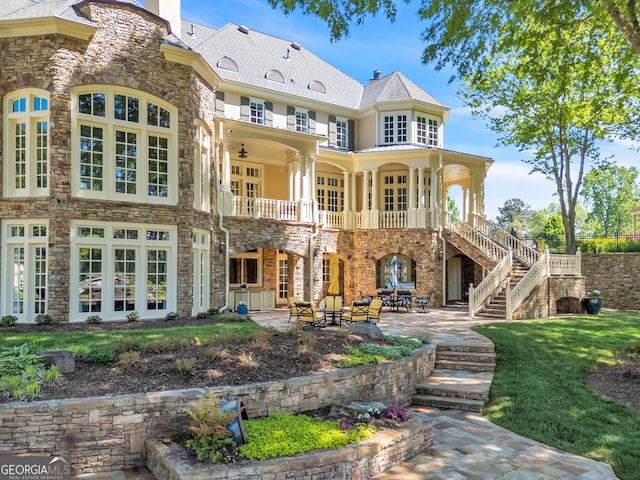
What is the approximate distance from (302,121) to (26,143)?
12.2m

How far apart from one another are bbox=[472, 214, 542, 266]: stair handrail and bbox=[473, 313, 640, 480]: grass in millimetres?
5688

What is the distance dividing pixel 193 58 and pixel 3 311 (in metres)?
9.44

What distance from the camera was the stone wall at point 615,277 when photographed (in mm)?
21484

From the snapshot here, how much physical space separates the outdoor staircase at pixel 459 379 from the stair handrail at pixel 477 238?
9.07m

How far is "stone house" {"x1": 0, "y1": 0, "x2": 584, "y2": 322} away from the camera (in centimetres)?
1198

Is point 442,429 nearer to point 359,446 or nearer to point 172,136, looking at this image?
point 359,446

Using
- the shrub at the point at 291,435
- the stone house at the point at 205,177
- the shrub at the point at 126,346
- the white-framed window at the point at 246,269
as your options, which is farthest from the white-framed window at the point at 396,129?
the shrub at the point at 291,435

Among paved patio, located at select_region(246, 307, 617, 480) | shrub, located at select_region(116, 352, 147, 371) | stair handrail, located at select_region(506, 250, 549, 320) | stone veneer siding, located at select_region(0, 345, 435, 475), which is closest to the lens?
stone veneer siding, located at select_region(0, 345, 435, 475)

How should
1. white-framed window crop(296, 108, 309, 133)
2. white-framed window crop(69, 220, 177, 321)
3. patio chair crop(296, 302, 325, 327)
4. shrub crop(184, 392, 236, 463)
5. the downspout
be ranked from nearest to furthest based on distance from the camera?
1. shrub crop(184, 392, 236, 463)
2. white-framed window crop(69, 220, 177, 321)
3. patio chair crop(296, 302, 325, 327)
4. the downspout
5. white-framed window crop(296, 108, 309, 133)

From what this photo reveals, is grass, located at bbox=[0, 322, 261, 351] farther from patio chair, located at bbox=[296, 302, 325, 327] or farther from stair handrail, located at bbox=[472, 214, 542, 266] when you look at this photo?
stair handrail, located at bbox=[472, 214, 542, 266]

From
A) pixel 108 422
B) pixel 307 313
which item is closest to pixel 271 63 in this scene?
pixel 307 313

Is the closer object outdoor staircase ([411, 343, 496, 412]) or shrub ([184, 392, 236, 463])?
shrub ([184, 392, 236, 463])

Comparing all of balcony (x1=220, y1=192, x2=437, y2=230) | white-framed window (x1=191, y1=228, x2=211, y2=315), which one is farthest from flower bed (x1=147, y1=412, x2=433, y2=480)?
balcony (x1=220, y1=192, x2=437, y2=230)

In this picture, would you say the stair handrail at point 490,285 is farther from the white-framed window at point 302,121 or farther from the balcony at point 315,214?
the white-framed window at point 302,121
